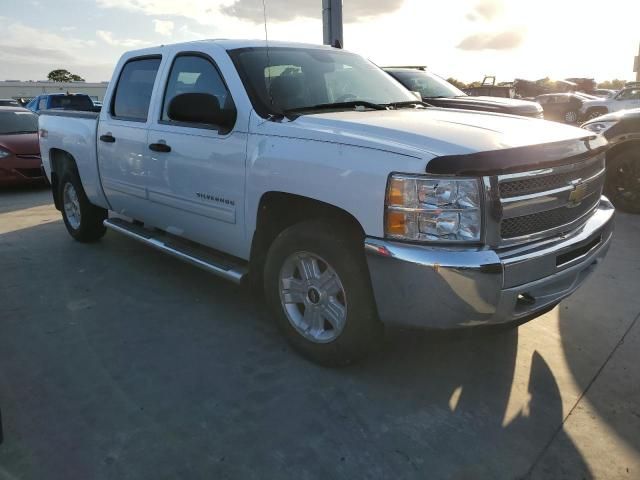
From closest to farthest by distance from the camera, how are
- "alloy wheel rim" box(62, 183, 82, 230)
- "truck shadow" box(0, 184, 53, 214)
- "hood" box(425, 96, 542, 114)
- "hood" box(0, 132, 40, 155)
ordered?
"alloy wheel rim" box(62, 183, 82, 230), "hood" box(425, 96, 542, 114), "truck shadow" box(0, 184, 53, 214), "hood" box(0, 132, 40, 155)

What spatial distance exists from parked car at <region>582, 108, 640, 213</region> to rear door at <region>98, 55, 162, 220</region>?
5455 millimetres

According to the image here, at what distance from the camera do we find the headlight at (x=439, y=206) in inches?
96.3

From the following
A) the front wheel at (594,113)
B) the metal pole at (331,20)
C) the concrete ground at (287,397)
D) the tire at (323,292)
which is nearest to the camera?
the concrete ground at (287,397)

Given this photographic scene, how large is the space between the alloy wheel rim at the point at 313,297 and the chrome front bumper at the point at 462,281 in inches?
14.8

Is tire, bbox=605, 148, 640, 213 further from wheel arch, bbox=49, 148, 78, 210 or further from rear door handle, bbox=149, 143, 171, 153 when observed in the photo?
wheel arch, bbox=49, 148, 78, 210

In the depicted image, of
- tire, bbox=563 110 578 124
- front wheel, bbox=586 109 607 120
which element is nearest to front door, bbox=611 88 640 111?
front wheel, bbox=586 109 607 120

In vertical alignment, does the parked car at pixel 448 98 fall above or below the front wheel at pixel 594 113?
above

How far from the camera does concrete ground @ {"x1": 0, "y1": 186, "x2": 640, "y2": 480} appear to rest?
7.75ft

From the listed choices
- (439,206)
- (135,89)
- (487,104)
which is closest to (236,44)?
(135,89)

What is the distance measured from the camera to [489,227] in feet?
8.09

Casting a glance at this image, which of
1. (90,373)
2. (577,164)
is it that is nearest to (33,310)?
(90,373)

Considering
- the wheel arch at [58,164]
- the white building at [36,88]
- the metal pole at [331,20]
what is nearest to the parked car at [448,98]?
the metal pole at [331,20]

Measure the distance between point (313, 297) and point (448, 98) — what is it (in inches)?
244

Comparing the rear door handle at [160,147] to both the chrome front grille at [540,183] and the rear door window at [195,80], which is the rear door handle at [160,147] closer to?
the rear door window at [195,80]
